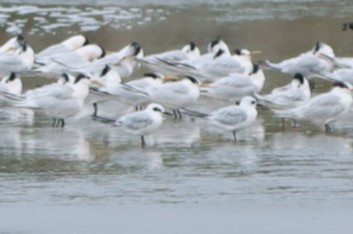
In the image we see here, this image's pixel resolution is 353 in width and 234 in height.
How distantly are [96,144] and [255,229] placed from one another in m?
3.94

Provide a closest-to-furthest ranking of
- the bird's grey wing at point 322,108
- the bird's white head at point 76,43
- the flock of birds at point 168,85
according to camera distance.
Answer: the flock of birds at point 168,85, the bird's grey wing at point 322,108, the bird's white head at point 76,43

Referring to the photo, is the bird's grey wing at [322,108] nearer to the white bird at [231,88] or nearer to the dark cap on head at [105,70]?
Answer: the white bird at [231,88]

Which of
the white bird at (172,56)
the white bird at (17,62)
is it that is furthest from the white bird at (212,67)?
the white bird at (17,62)

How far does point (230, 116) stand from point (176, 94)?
5.21 ft

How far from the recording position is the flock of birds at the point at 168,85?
43.1 ft

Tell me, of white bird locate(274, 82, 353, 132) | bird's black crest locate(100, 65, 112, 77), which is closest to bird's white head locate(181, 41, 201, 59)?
bird's black crest locate(100, 65, 112, 77)

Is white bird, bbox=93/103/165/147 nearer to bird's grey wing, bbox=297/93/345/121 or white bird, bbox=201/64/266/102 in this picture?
bird's grey wing, bbox=297/93/345/121

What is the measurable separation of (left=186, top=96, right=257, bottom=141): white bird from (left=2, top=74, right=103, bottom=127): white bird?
64.2 inches

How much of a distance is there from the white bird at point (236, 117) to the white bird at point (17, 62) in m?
4.71

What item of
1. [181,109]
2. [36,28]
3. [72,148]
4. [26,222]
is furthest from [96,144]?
[36,28]

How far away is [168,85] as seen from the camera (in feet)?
47.8

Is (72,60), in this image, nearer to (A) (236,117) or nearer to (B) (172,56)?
(B) (172,56)

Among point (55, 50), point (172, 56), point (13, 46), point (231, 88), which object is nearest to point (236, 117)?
point (231, 88)

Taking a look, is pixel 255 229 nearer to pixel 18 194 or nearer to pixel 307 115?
pixel 18 194
